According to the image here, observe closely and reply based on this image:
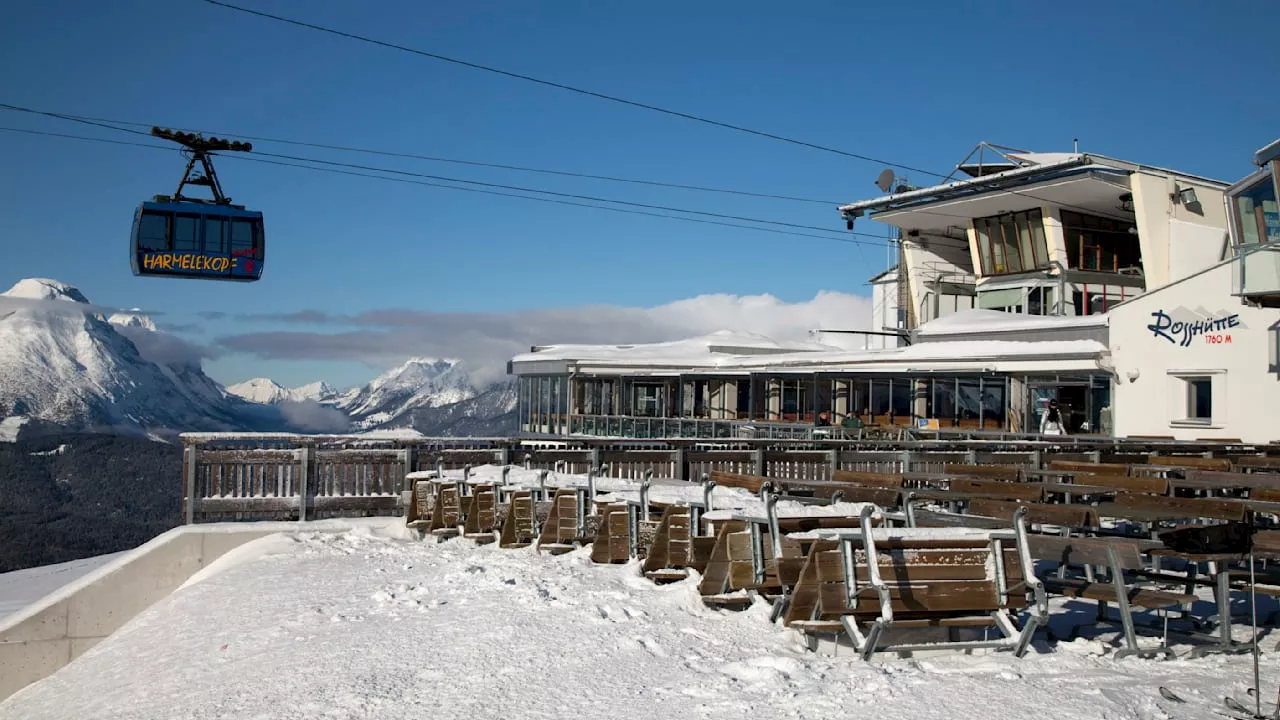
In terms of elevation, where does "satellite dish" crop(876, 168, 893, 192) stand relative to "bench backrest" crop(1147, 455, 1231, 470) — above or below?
above

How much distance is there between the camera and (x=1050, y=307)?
48.4 meters

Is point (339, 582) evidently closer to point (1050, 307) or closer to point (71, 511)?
point (1050, 307)

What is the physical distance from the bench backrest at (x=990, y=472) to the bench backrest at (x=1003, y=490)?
1.76 metres

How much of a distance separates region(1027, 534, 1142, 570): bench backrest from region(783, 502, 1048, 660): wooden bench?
0.43 m

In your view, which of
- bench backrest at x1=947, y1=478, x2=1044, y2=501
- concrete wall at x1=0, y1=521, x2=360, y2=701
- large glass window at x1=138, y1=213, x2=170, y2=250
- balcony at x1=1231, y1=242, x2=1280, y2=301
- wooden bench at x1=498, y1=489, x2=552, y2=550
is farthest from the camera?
large glass window at x1=138, y1=213, x2=170, y2=250

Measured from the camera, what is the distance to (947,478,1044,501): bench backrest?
12078 millimetres

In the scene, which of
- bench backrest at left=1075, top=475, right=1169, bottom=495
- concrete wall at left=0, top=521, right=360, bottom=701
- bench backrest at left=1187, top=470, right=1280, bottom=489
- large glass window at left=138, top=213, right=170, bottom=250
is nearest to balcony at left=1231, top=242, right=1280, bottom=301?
bench backrest at left=1187, top=470, right=1280, bottom=489

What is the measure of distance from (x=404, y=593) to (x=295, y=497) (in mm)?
7163

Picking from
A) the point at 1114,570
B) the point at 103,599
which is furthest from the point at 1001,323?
the point at 1114,570

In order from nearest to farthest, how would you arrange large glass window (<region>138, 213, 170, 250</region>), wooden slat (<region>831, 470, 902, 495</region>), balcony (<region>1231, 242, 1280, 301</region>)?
wooden slat (<region>831, 470, 902, 495</region>) < balcony (<region>1231, 242, 1280, 301</region>) < large glass window (<region>138, 213, 170, 250</region>)

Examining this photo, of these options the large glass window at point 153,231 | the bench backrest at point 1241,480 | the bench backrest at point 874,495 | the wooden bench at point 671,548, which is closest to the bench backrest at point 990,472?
the bench backrest at point 1241,480

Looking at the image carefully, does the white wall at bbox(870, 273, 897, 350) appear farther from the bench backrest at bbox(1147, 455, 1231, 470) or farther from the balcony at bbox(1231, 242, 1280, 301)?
the bench backrest at bbox(1147, 455, 1231, 470)

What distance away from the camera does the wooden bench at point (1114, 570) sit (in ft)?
26.5

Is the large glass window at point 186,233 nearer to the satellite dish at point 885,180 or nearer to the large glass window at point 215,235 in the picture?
the large glass window at point 215,235
